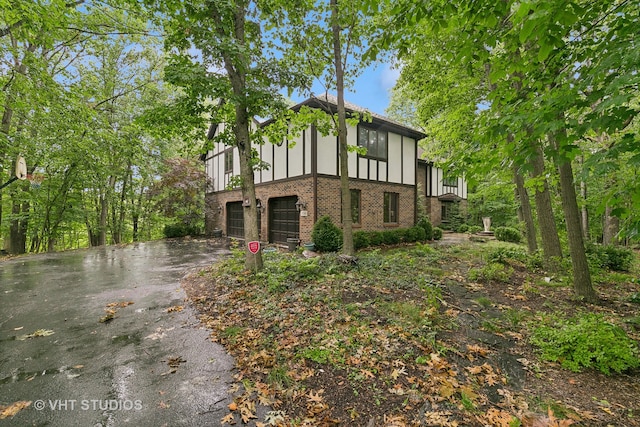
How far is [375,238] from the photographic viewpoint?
12.1 meters

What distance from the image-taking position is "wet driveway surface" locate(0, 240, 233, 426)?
2549 millimetres

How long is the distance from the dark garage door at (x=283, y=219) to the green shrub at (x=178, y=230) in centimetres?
849

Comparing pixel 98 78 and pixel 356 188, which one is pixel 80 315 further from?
pixel 98 78

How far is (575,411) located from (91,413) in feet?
14.7

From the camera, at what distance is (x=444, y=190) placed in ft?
72.9

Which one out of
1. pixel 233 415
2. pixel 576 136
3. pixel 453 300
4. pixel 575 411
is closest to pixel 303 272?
pixel 453 300

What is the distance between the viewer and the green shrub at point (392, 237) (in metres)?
12.6

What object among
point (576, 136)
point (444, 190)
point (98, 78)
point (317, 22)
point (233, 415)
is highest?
point (98, 78)

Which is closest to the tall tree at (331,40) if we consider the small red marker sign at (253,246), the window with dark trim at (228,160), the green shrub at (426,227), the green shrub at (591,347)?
the small red marker sign at (253,246)

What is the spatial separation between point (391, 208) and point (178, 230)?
568 inches

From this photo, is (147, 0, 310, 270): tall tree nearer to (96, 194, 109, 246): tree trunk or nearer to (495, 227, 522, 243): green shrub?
(495, 227, 522, 243): green shrub

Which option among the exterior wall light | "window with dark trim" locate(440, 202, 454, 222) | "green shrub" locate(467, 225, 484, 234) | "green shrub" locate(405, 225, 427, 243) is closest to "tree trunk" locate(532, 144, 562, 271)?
"green shrub" locate(405, 225, 427, 243)

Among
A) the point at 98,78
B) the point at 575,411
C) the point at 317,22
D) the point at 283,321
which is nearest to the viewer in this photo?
the point at 575,411

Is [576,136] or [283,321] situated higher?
[576,136]
